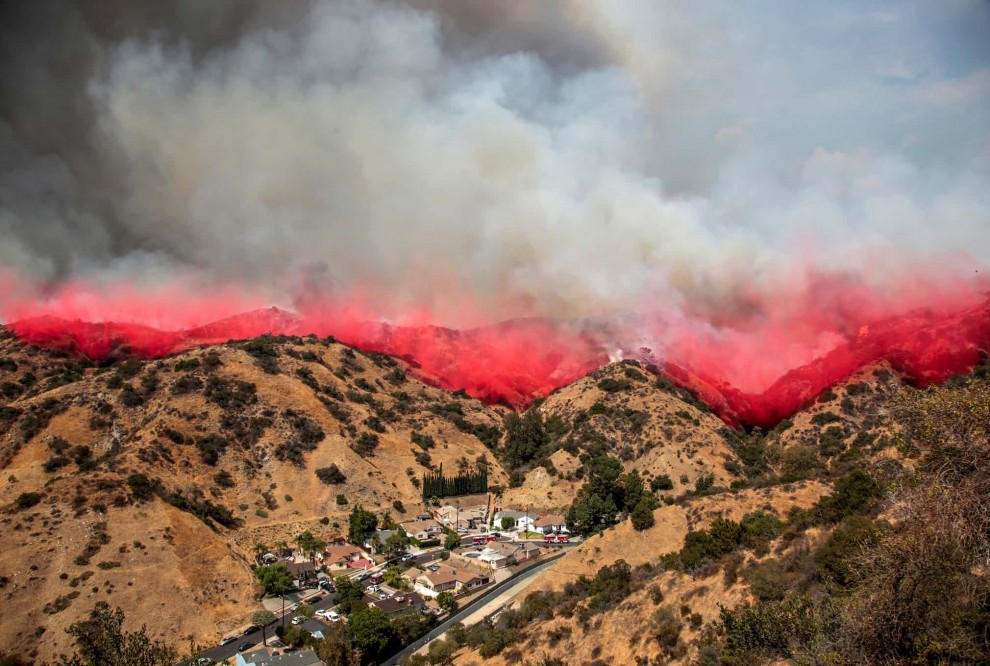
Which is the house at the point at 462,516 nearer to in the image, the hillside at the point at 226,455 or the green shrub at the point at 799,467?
the hillside at the point at 226,455

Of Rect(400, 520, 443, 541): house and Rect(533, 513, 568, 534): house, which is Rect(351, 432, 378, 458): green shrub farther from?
Rect(533, 513, 568, 534): house

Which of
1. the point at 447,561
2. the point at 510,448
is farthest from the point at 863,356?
the point at 447,561

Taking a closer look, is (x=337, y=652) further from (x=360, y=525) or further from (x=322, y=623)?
(x=360, y=525)

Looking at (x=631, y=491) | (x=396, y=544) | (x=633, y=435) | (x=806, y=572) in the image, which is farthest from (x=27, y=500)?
(x=633, y=435)

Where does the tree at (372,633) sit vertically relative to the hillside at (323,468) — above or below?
below

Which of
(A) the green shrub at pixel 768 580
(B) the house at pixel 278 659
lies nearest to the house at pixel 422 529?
(B) the house at pixel 278 659

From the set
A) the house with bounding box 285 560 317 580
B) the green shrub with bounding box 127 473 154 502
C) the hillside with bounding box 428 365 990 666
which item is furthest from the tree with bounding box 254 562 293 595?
the hillside with bounding box 428 365 990 666
